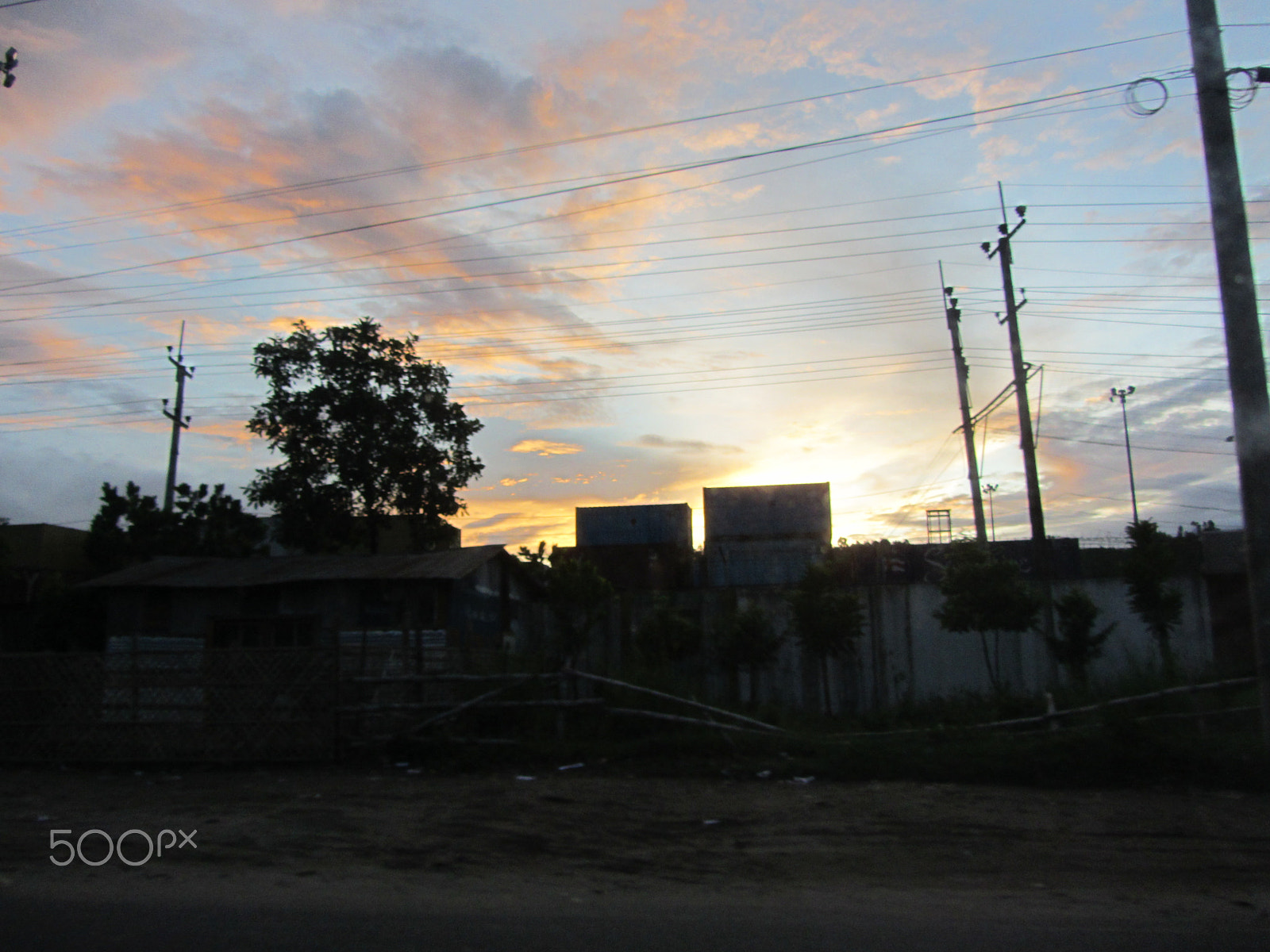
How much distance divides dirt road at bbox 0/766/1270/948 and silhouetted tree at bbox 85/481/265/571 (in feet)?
68.4

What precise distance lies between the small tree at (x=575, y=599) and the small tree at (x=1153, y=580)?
39.2ft

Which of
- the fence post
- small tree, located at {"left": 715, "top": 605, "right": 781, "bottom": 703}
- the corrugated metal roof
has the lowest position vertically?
the fence post

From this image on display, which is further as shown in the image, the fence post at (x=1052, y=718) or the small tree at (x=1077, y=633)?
the small tree at (x=1077, y=633)

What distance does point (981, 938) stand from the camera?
16.0 ft

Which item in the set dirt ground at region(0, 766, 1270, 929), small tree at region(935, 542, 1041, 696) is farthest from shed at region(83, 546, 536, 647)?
small tree at region(935, 542, 1041, 696)

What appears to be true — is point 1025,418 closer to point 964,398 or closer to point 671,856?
point 964,398

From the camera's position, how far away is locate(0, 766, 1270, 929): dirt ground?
20.1 ft

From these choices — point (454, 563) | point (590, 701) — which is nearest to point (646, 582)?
point (454, 563)

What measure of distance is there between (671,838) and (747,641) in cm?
1274

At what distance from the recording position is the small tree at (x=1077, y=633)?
1920cm

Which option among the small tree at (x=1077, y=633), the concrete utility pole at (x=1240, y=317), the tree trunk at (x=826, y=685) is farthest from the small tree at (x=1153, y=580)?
the concrete utility pole at (x=1240, y=317)

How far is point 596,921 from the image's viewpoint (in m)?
5.21

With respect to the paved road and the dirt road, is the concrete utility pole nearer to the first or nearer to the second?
the dirt road

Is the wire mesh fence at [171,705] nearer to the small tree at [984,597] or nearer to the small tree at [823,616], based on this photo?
the small tree at [823,616]
